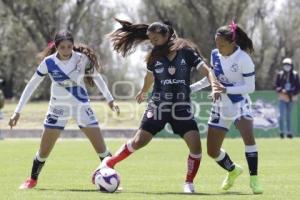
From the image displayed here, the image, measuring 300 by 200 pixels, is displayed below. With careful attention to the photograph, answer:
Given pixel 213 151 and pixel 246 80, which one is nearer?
pixel 246 80

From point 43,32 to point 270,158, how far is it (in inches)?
1477

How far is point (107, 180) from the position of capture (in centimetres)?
1088

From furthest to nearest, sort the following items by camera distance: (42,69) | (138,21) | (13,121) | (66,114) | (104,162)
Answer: (138,21) → (66,114) → (42,69) → (104,162) → (13,121)

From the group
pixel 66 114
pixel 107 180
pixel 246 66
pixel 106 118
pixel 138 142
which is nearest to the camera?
pixel 246 66

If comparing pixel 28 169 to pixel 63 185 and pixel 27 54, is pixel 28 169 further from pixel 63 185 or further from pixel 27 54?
pixel 27 54

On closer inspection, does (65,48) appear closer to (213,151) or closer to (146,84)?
(146,84)

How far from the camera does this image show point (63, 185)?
12.1 meters

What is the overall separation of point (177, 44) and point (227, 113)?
1.12 meters

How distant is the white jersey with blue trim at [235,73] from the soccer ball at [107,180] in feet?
5.75

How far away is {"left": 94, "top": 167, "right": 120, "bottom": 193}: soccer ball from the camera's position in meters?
10.8

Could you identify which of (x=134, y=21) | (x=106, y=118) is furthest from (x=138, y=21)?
(x=106, y=118)

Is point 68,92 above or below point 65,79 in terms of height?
below

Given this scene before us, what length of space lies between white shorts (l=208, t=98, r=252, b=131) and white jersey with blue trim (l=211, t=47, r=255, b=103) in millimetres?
69

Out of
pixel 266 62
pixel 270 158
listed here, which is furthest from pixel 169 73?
pixel 266 62
